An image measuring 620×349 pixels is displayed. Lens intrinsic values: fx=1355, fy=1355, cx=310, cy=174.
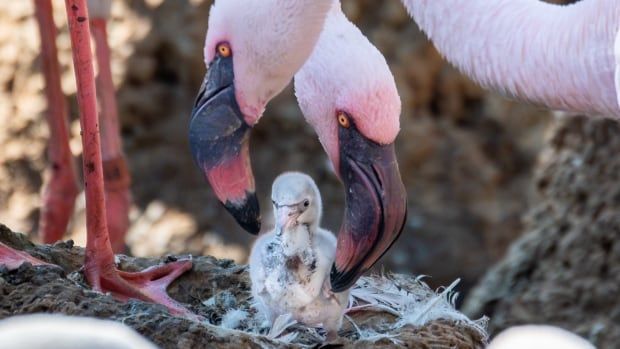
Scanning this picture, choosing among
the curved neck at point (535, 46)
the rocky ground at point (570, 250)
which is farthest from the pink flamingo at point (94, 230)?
the rocky ground at point (570, 250)

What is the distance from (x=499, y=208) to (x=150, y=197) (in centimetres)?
164

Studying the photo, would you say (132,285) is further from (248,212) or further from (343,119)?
(343,119)

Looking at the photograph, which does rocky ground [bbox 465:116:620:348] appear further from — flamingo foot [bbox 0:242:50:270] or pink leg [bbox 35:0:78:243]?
flamingo foot [bbox 0:242:50:270]

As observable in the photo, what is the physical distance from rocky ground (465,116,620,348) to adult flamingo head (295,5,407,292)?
1545 millimetres

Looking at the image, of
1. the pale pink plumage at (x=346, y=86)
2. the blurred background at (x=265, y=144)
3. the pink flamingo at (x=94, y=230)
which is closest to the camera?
the pale pink plumage at (x=346, y=86)

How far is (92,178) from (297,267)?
54cm

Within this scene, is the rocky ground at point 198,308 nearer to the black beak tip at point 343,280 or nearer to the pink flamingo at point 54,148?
the black beak tip at point 343,280

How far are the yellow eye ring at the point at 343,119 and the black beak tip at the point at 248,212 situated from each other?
27 cm

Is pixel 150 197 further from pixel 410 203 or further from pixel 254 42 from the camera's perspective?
pixel 254 42

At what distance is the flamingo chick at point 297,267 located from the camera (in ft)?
10.3

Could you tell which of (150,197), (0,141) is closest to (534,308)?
(150,197)

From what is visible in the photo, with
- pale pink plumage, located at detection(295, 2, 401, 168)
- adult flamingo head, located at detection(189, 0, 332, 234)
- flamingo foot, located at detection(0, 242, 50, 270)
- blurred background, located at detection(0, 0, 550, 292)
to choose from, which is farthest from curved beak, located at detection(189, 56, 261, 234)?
blurred background, located at detection(0, 0, 550, 292)

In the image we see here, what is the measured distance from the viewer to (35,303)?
2914mm

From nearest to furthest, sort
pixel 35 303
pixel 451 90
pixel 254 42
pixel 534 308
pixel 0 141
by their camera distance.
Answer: pixel 35 303, pixel 254 42, pixel 534 308, pixel 0 141, pixel 451 90
